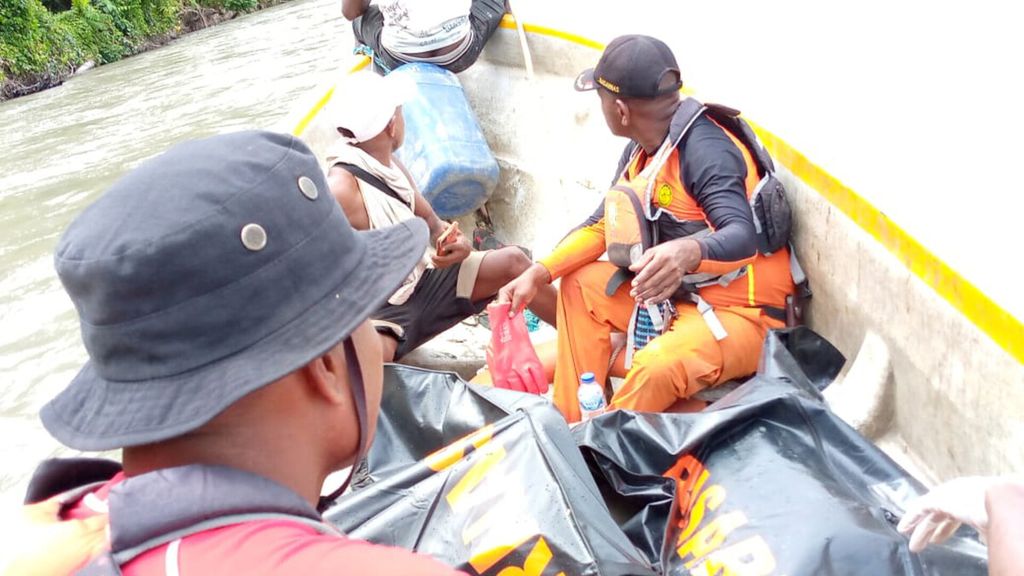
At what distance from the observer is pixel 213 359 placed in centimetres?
96

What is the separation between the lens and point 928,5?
12.4 feet

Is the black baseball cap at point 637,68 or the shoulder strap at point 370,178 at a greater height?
the black baseball cap at point 637,68

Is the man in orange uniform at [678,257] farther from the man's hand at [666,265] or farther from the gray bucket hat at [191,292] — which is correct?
the gray bucket hat at [191,292]

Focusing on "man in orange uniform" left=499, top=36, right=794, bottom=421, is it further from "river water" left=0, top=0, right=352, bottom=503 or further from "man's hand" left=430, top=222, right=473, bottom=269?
"river water" left=0, top=0, right=352, bottom=503

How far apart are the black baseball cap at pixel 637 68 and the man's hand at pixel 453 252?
0.96m

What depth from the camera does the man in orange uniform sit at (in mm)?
2475

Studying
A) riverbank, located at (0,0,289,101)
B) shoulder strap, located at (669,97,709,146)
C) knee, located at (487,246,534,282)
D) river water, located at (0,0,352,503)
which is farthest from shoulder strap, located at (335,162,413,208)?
riverbank, located at (0,0,289,101)

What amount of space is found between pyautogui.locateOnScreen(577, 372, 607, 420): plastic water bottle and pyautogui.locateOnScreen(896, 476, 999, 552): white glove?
129 centimetres

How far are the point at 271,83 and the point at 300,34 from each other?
5.05m

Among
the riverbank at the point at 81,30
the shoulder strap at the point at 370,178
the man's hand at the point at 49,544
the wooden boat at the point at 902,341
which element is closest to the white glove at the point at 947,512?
the wooden boat at the point at 902,341

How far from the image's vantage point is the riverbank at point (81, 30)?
18.8 meters

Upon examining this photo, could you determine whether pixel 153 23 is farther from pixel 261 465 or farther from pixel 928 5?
pixel 261 465

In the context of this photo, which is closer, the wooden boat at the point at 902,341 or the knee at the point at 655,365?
the wooden boat at the point at 902,341

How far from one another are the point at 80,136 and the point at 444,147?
883 centimetres
